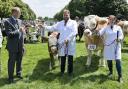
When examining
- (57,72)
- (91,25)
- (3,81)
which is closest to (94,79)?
(57,72)

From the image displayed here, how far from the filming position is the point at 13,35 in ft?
32.8

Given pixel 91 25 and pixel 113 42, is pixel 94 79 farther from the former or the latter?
pixel 91 25

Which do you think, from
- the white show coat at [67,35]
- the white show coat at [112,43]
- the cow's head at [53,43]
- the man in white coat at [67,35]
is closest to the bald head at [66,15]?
the man in white coat at [67,35]

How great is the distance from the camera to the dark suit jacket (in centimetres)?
998

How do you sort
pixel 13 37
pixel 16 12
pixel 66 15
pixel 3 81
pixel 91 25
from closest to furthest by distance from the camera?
pixel 16 12
pixel 13 37
pixel 66 15
pixel 3 81
pixel 91 25

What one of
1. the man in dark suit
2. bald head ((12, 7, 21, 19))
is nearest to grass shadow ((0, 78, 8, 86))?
the man in dark suit

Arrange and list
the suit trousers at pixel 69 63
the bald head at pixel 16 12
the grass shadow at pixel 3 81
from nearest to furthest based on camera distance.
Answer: the bald head at pixel 16 12
the grass shadow at pixel 3 81
the suit trousers at pixel 69 63

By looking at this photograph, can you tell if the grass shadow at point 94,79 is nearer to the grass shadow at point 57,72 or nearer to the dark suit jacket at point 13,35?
the grass shadow at point 57,72

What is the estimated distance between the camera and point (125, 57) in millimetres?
14156

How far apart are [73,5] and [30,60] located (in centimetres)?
9700

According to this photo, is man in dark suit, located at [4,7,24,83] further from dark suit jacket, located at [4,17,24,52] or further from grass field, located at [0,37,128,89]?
grass field, located at [0,37,128,89]

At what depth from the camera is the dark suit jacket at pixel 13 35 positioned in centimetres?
998

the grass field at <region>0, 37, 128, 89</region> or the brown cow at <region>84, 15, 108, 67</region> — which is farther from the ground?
the brown cow at <region>84, 15, 108, 67</region>

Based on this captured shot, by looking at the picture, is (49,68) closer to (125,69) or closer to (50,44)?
(50,44)
